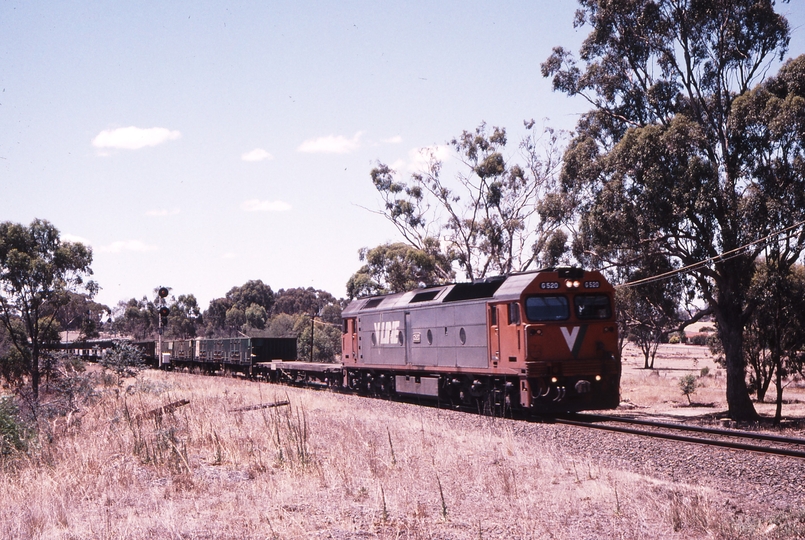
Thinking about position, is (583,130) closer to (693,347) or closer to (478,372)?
(478,372)

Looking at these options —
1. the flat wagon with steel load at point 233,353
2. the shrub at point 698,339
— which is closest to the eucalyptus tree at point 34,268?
the flat wagon with steel load at point 233,353

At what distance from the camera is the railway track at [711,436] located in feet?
42.9

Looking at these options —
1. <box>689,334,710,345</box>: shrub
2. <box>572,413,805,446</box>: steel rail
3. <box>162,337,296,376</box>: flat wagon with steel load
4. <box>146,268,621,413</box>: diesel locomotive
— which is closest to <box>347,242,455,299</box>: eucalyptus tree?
<box>162,337,296,376</box>: flat wagon with steel load

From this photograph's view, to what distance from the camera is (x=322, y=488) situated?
1016cm

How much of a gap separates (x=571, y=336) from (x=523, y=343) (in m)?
1.40

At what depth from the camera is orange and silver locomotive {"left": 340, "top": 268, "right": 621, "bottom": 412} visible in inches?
715

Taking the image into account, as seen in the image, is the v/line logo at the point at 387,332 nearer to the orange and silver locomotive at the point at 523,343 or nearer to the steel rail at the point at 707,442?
the orange and silver locomotive at the point at 523,343

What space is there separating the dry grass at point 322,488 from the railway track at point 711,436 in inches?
105

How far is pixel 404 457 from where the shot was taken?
12.3m

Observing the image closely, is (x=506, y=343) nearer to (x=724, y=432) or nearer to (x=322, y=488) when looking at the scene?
(x=724, y=432)

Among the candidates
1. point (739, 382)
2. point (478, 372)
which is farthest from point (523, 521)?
point (739, 382)

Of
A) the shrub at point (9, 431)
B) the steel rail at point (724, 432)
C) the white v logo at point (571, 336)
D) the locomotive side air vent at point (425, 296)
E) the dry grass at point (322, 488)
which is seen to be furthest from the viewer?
the locomotive side air vent at point (425, 296)

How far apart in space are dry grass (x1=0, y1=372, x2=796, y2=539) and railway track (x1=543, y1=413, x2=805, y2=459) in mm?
2674

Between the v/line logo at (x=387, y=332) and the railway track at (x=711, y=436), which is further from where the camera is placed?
the v/line logo at (x=387, y=332)
